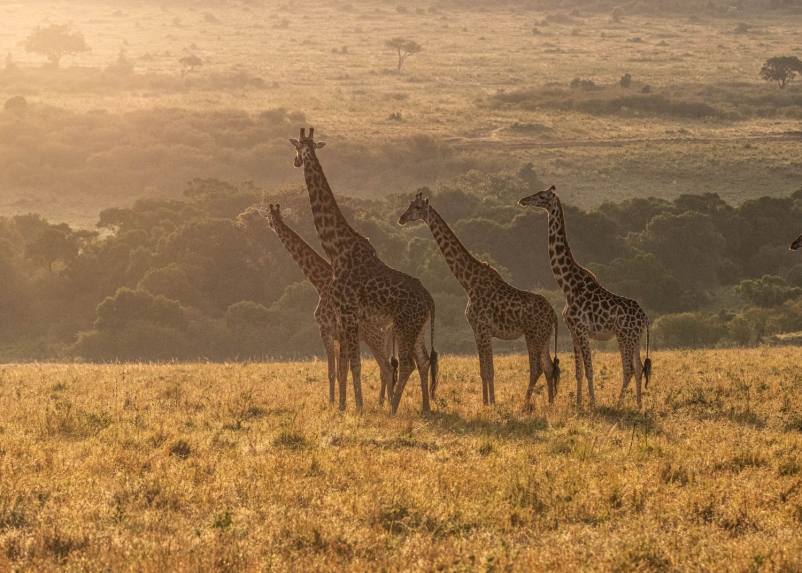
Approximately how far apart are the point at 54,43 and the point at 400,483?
119 meters

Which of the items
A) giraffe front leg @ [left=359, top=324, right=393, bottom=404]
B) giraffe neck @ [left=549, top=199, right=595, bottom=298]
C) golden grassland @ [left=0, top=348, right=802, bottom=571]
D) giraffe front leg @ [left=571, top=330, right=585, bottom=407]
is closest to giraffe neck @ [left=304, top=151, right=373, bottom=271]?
giraffe front leg @ [left=359, top=324, right=393, bottom=404]

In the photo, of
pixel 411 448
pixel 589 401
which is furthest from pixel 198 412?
pixel 589 401

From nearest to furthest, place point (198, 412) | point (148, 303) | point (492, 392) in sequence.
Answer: point (198, 412) → point (492, 392) → point (148, 303)

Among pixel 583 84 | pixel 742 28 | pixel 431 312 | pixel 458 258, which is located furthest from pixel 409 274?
pixel 742 28

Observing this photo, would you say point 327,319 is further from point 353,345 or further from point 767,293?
point 767,293

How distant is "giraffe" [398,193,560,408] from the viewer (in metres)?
15.8

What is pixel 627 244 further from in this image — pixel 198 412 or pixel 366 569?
pixel 366 569

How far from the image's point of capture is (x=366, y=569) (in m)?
7.85

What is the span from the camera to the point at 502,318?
1598 cm

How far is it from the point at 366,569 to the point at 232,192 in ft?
159

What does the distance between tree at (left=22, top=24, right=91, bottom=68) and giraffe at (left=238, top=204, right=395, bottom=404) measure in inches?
4154

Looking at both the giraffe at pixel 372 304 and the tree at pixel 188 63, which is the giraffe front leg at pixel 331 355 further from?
the tree at pixel 188 63

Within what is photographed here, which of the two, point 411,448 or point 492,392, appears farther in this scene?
point 492,392

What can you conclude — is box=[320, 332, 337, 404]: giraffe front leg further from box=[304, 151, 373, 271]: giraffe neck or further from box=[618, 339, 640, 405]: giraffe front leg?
box=[618, 339, 640, 405]: giraffe front leg
